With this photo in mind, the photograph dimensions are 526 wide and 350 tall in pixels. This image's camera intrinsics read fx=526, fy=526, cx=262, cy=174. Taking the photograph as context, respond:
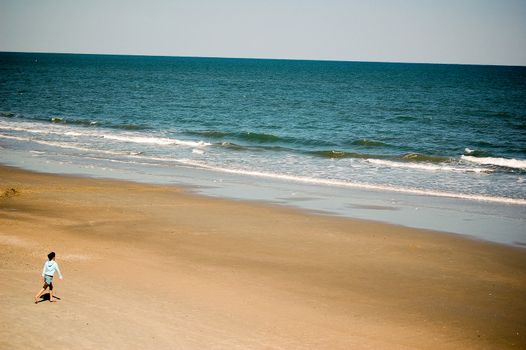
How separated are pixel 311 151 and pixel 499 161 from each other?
1192 centimetres

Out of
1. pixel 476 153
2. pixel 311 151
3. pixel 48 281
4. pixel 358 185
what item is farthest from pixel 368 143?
pixel 48 281

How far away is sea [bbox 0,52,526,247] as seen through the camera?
21766mm

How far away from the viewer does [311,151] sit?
36.1 metres

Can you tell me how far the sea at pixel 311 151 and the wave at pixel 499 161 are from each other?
0.12m

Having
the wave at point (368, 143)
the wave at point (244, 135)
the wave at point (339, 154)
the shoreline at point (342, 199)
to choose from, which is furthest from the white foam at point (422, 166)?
the wave at point (244, 135)

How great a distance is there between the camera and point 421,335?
10.3 meters

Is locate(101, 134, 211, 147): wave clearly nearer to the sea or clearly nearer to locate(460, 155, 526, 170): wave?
the sea

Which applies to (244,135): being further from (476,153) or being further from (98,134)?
(476,153)

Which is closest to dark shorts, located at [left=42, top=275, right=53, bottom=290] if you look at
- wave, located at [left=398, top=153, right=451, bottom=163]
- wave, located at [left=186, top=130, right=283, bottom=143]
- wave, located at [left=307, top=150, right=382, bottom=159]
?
wave, located at [left=307, top=150, right=382, bottom=159]

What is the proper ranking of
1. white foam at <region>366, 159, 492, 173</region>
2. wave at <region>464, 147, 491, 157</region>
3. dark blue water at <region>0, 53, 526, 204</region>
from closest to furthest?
dark blue water at <region>0, 53, 526, 204</region>
white foam at <region>366, 159, 492, 173</region>
wave at <region>464, 147, 491, 157</region>

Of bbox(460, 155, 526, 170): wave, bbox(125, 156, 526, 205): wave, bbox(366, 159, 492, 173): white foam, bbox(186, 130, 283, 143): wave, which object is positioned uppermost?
bbox(186, 130, 283, 143): wave

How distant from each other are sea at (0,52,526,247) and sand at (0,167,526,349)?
3.21 metres

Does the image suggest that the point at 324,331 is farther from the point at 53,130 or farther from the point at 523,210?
the point at 53,130

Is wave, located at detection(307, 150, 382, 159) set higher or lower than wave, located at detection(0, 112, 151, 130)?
lower
